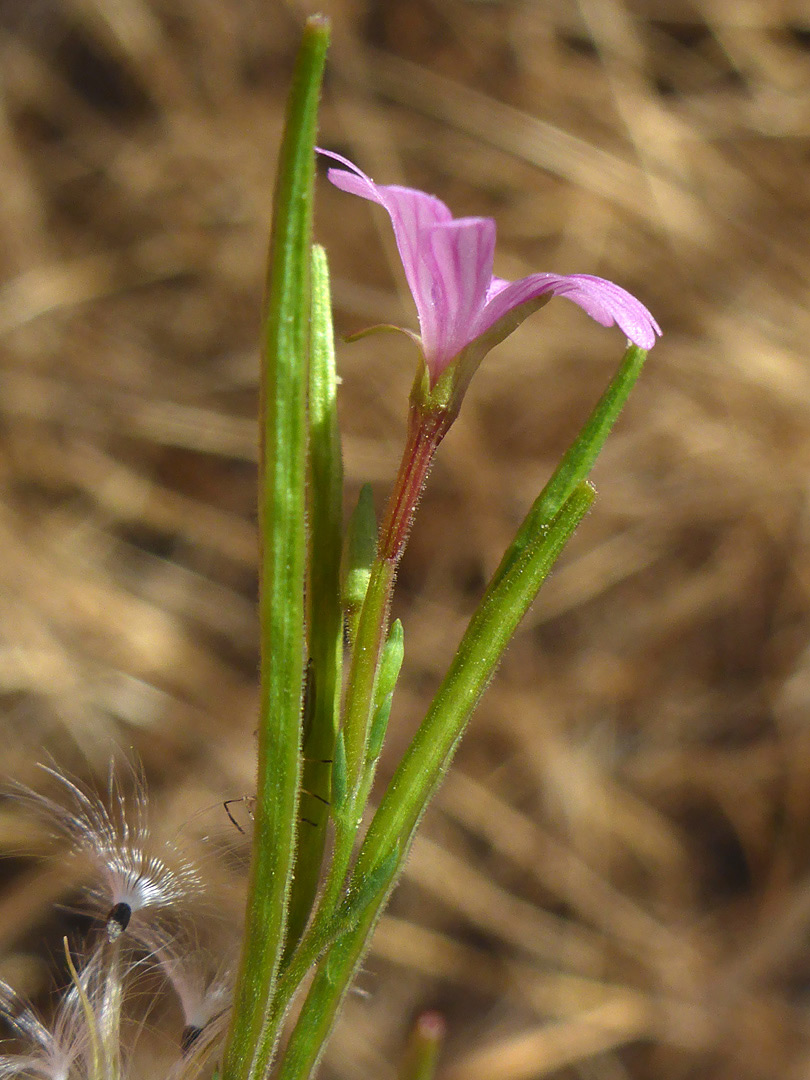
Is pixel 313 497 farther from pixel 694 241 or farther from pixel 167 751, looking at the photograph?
pixel 694 241

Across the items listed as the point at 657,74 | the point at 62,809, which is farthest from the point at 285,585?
the point at 657,74

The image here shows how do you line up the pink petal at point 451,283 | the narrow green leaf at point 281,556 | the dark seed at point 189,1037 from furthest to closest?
the dark seed at point 189,1037, the pink petal at point 451,283, the narrow green leaf at point 281,556

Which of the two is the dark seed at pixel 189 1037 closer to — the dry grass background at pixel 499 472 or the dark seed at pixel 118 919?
the dark seed at pixel 118 919

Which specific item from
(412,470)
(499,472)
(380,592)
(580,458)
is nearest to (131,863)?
(380,592)

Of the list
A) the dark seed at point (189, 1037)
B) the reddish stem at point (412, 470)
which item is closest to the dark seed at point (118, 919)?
the dark seed at point (189, 1037)

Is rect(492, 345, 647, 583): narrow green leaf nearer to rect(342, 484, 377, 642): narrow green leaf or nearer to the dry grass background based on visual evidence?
rect(342, 484, 377, 642): narrow green leaf

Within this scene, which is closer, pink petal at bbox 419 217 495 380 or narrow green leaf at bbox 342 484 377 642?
pink petal at bbox 419 217 495 380

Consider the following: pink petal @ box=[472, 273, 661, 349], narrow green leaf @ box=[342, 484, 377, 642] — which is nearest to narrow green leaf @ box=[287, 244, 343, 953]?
narrow green leaf @ box=[342, 484, 377, 642]
